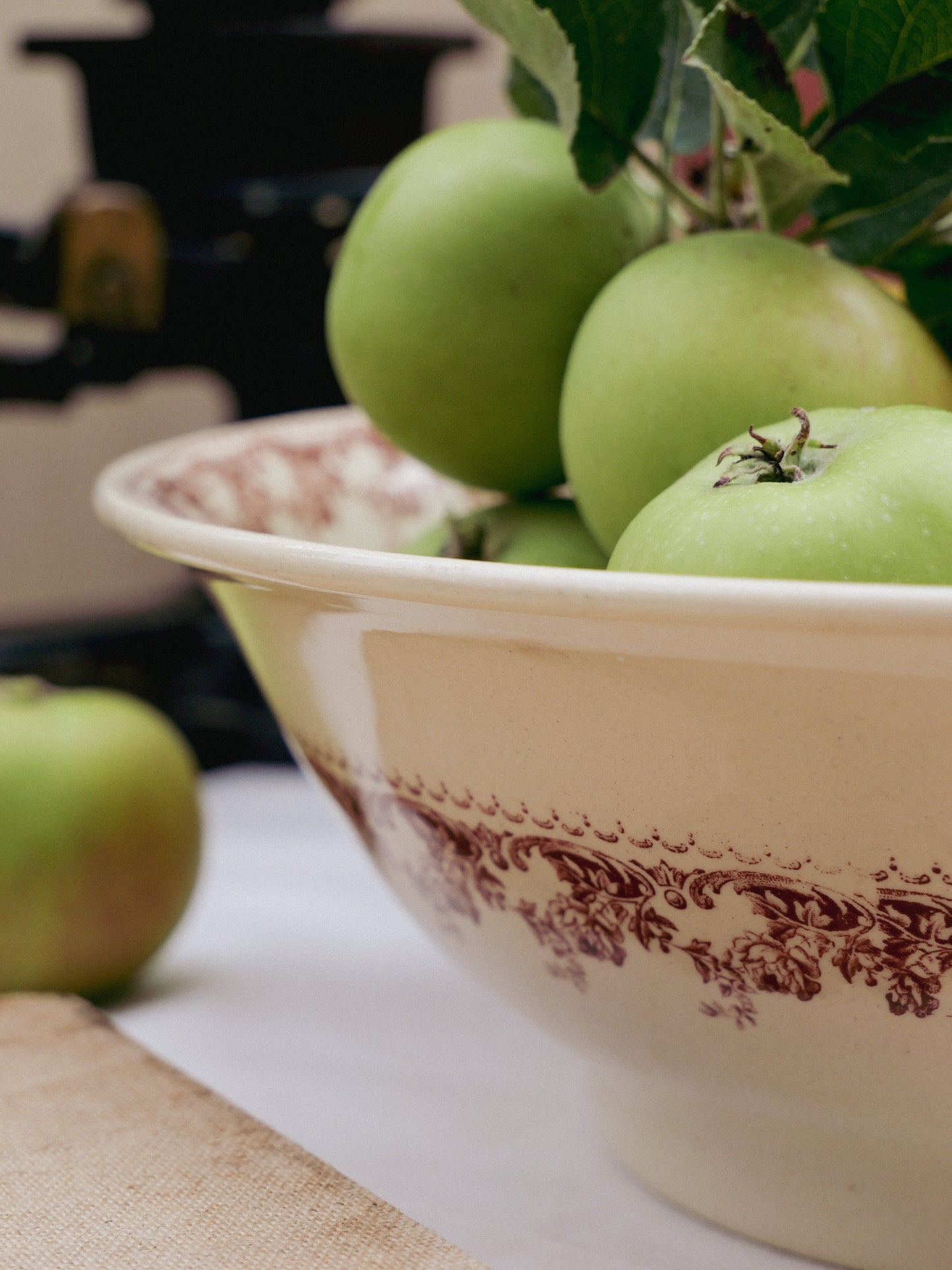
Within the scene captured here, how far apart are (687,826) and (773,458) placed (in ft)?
0.26

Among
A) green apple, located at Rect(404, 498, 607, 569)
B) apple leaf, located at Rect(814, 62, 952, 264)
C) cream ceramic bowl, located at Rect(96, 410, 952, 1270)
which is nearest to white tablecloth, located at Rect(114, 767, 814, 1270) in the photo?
cream ceramic bowl, located at Rect(96, 410, 952, 1270)

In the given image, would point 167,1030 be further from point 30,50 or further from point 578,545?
point 30,50

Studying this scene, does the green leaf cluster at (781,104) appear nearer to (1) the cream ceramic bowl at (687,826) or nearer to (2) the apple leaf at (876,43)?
(2) the apple leaf at (876,43)

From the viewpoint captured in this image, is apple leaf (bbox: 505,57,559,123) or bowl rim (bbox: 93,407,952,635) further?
apple leaf (bbox: 505,57,559,123)

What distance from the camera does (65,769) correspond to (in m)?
0.51

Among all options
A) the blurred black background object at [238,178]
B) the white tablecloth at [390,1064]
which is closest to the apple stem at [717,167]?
the white tablecloth at [390,1064]

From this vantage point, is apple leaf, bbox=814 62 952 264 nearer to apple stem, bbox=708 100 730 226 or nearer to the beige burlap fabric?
apple stem, bbox=708 100 730 226

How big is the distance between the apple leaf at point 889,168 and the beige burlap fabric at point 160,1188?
27 cm

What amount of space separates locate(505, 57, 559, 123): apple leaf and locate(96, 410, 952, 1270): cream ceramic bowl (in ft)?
0.65

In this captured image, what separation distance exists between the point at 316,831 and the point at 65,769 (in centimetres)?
20

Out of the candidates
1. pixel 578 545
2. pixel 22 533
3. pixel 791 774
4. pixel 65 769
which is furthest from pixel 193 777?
pixel 22 533

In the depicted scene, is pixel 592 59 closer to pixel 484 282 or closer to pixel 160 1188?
pixel 484 282

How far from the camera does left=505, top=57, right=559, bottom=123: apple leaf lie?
0.45 metres

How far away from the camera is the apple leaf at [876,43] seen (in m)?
0.31
